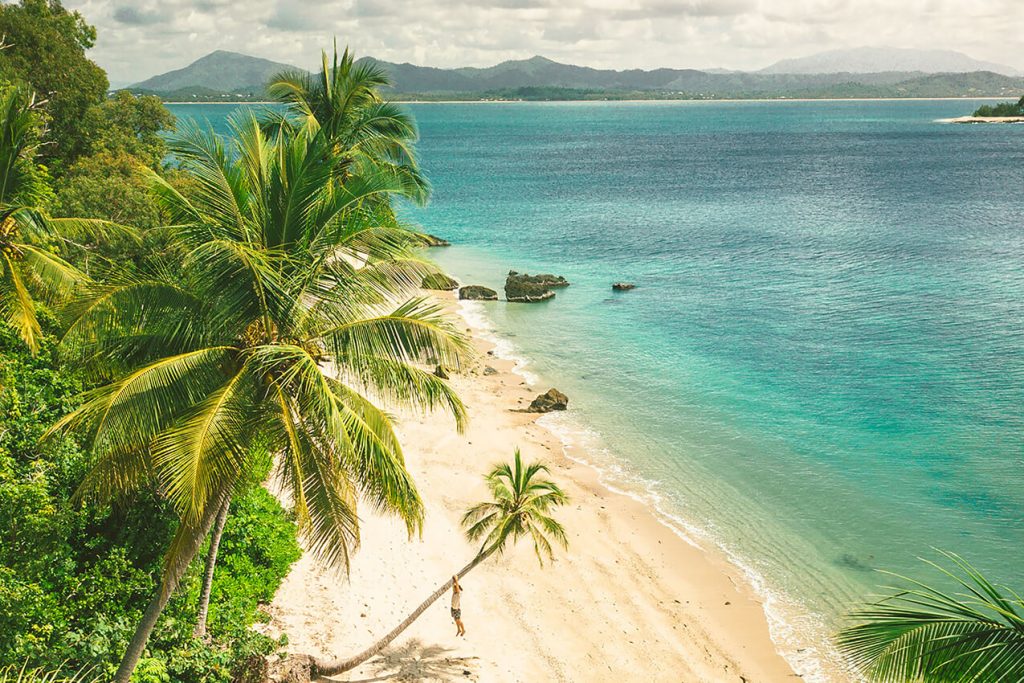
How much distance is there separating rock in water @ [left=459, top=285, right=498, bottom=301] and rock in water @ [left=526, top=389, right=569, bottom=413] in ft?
55.9

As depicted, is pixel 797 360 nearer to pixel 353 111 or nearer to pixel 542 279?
pixel 542 279

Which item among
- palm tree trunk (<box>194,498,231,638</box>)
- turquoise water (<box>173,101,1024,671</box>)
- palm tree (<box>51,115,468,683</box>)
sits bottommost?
turquoise water (<box>173,101,1024,671</box>)

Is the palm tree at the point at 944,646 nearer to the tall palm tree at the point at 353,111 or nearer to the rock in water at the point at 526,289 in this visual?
the tall palm tree at the point at 353,111

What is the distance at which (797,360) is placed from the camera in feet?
116

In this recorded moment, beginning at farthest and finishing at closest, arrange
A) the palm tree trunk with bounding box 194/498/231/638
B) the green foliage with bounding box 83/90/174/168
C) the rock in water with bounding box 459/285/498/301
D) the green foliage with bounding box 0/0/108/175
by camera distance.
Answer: the rock in water with bounding box 459/285/498/301 < the green foliage with bounding box 83/90/174/168 < the green foliage with bounding box 0/0/108/175 < the palm tree trunk with bounding box 194/498/231/638

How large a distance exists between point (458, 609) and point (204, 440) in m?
8.33

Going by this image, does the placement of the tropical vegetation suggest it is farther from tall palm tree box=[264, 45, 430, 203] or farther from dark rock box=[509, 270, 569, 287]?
dark rock box=[509, 270, 569, 287]

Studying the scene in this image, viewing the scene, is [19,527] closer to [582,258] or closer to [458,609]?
[458,609]

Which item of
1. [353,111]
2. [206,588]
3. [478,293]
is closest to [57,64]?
[353,111]

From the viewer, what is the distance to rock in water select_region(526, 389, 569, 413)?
2978cm

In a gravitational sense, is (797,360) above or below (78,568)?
below

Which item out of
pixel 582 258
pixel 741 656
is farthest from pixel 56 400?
pixel 582 258

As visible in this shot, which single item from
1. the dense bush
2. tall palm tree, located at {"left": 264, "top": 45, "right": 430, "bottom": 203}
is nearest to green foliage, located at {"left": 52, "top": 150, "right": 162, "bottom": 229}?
tall palm tree, located at {"left": 264, "top": 45, "right": 430, "bottom": 203}

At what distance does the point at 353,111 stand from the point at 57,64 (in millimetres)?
18499
